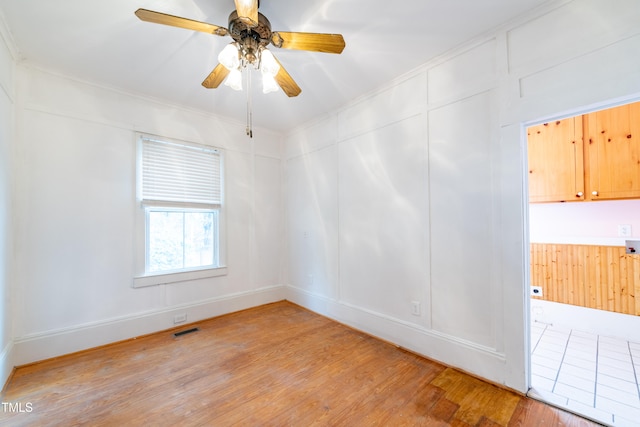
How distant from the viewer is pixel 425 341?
2451 millimetres

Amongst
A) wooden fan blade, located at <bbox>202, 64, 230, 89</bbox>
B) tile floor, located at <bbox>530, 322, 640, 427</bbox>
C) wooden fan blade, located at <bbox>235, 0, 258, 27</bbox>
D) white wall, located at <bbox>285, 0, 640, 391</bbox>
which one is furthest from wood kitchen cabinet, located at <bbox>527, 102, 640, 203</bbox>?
wooden fan blade, located at <bbox>202, 64, 230, 89</bbox>

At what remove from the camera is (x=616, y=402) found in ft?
5.89

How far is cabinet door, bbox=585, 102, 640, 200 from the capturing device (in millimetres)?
2574

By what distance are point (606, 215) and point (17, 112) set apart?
6040 mm

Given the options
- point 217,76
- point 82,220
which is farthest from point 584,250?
point 82,220

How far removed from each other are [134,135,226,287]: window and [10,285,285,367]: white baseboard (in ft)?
1.26

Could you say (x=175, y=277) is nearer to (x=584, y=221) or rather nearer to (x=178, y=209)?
(x=178, y=209)

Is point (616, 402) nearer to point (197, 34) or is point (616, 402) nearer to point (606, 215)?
point (606, 215)

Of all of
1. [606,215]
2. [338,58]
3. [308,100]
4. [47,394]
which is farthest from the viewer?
[308,100]

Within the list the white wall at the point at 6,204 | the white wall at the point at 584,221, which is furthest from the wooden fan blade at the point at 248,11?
the white wall at the point at 584,221

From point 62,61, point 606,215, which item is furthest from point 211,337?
point 606,215

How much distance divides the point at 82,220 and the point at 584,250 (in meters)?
5.47

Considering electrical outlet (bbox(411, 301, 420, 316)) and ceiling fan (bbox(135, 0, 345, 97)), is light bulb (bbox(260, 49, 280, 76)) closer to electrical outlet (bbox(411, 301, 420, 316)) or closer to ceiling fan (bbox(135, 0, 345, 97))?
ceiling fan (bbox(135, 0, 345, 97))

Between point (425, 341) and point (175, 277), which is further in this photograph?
point (175, 277)
